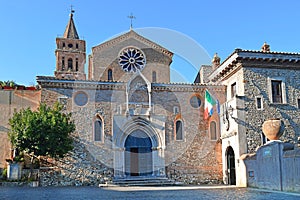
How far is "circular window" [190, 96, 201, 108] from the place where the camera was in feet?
75.8

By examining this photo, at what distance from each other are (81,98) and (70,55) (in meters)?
17.7

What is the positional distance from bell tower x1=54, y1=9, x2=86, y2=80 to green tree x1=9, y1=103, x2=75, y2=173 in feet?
57.1

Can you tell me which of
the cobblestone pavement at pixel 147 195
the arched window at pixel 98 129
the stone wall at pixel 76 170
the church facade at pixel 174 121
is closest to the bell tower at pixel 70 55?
the church facade at pixel 174 121

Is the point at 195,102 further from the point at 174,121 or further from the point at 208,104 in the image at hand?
the point at 174,121

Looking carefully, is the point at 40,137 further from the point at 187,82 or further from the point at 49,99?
the point at 187,82

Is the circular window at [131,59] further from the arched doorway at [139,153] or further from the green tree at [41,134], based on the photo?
the green tree at [41,134]

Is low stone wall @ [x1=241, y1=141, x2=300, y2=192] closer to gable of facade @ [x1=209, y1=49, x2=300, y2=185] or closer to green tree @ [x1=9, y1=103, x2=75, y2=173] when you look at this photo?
gable of facade @ [x1=209, y1=49, x2=300, y2=185]

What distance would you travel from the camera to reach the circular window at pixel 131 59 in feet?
95.3

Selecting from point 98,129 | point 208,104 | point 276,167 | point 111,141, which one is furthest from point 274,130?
point 98,129

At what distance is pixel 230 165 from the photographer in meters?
21.5

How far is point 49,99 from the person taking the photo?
21.1 metres

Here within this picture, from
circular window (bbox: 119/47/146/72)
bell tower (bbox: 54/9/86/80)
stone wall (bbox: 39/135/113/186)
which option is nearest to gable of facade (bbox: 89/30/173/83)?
circular window (bbox: 119/47/146/72)

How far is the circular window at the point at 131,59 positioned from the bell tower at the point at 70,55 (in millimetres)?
8743

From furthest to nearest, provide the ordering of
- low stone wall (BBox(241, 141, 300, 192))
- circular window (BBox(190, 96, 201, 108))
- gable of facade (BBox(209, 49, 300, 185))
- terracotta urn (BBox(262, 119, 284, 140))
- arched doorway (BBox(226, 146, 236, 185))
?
circular window (BBox(190, 96, 201, 108))
arched doorway (BBox(226, 146, 236, 185))
gable of facade (BBox(209, 49, 300, 185))
terracotta urn (BBox(262, 119, 284, 140))
low stone wall (BBox(241, 141, 300, 192))
